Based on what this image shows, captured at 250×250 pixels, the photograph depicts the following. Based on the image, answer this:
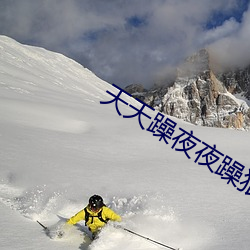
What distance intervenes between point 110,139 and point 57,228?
737cm

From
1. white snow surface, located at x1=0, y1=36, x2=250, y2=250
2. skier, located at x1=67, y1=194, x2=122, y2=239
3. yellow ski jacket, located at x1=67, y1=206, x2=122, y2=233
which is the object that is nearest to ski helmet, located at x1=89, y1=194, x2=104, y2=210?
skier, located at x1=67, y1=194, x2=122, y2=239

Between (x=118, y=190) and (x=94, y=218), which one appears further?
(x=118, y=190)

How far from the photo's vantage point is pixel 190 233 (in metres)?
5.45

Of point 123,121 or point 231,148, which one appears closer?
point 231,148

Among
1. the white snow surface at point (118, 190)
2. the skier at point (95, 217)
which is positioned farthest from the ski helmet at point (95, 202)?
the white snow surface at point (118, 190)

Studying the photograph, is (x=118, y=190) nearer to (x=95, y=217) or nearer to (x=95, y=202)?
(x=95, y=217)

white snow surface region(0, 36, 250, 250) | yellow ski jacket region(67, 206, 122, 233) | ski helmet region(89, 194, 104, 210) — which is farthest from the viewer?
yellow ski jacket region(67, 206, 122, 233)

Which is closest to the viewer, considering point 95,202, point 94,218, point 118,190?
point 95,202

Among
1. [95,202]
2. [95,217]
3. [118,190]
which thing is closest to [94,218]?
[95,217]

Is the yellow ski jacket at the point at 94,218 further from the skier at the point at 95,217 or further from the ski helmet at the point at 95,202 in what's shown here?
the ski helmet at the point at 95,202

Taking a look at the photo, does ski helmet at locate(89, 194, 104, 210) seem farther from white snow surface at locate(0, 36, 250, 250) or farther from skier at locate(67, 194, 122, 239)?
white snow surface at locate(0, 36, 250, 250)

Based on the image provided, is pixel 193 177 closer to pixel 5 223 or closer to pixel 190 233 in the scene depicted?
pixel 190 233

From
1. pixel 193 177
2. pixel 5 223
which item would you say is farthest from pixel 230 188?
pixel 5 223

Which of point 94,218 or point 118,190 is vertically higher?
point 118,190
